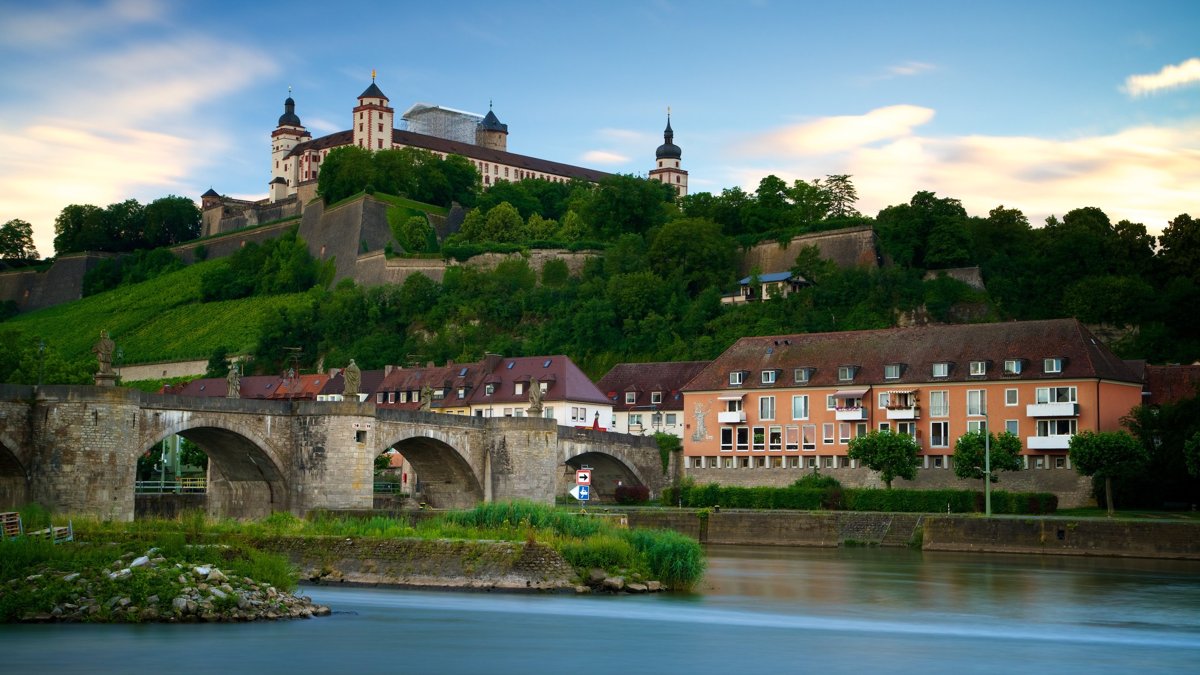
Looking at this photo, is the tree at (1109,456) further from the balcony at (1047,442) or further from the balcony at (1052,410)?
the balcony at (1052,410)

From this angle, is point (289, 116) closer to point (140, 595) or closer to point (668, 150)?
point (668, 150)

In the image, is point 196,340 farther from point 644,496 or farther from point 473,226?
point 644,496

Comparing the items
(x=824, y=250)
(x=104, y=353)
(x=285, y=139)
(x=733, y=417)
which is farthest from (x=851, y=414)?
(x=285, y=139)

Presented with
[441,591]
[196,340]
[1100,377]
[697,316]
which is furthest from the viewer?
[196,340]

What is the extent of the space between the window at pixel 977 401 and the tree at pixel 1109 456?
769cm

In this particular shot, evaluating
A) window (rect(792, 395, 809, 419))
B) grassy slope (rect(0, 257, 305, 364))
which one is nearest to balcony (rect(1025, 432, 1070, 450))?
window (rect(792, 395, 809, 419))

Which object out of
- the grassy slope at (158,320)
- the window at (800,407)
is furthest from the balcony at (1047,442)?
the grassy slope at (158,320)

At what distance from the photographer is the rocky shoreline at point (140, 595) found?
28.0 metres

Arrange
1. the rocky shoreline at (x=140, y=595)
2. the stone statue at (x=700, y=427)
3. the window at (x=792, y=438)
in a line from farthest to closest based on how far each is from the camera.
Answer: the stone statue at (x=700, y=427) < the window at (x=792, y=438) < the rocky shoreline at (x=140, y=595)

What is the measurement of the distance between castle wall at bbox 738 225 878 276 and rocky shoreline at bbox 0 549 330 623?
3129 inches

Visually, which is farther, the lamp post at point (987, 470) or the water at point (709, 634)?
the lamp post at point (987, 470)

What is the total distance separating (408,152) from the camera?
14812 centimetres

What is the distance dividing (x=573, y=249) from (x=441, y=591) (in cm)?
8816

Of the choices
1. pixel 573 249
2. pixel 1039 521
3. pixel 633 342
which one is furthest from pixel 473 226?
pixel 1039 521
